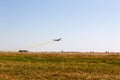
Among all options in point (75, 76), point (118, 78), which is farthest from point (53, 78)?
point (118, 78)

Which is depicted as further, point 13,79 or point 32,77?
point 32,77

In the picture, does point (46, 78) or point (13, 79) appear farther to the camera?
point (46, 78)

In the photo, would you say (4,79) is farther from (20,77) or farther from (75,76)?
(75,76)

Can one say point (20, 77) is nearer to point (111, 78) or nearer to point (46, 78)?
point (46, 78)

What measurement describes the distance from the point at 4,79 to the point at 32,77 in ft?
10.3

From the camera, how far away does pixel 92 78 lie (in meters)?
28.4

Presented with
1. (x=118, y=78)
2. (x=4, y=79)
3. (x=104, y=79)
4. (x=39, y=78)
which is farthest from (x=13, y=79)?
(x=118, y=78)

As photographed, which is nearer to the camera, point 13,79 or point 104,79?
point 13,79

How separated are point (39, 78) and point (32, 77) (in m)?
0.78

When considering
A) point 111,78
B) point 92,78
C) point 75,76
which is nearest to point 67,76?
point 75,76

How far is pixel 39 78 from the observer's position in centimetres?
2755

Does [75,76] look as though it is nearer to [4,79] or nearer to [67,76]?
[67,76]

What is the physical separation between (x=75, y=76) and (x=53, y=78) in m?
2.75

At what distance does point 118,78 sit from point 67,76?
532 cm
